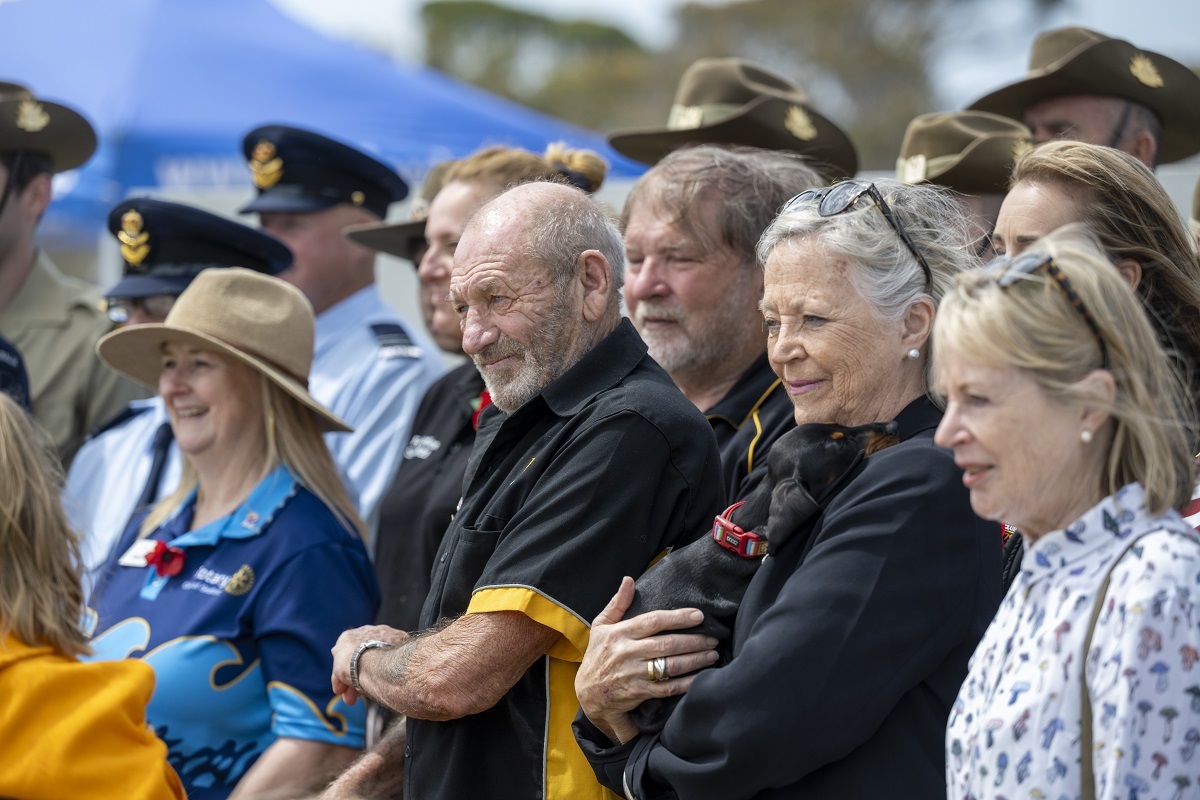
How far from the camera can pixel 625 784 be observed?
7.86 feet

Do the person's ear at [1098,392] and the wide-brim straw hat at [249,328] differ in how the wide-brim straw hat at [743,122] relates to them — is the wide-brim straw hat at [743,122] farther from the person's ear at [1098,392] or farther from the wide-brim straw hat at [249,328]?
the person's ear at [1098,392]

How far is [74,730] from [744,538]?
1.54 metres

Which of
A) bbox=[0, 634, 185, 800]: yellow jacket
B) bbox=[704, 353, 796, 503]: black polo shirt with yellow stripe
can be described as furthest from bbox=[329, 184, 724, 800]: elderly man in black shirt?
bbox=[0, 634, 185, 800]: yellow jacket

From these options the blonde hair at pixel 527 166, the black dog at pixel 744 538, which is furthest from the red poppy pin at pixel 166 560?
the black dog at pixel 744 538

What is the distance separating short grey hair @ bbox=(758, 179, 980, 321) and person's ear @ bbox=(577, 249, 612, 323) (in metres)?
0.46

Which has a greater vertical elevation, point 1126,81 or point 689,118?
point 1126,81

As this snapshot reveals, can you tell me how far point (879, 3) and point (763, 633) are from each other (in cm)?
3162

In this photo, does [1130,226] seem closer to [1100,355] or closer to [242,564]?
[1100,355]

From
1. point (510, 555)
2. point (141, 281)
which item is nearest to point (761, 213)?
point (510, 555)

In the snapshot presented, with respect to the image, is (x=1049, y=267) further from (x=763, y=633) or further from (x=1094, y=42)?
(x=1094, y=42)

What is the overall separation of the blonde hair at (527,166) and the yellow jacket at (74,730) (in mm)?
Result: 2047

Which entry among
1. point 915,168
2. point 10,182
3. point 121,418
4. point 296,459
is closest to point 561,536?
point 296,459

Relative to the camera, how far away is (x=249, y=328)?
3963mm

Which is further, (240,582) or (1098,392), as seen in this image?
(240,582)
